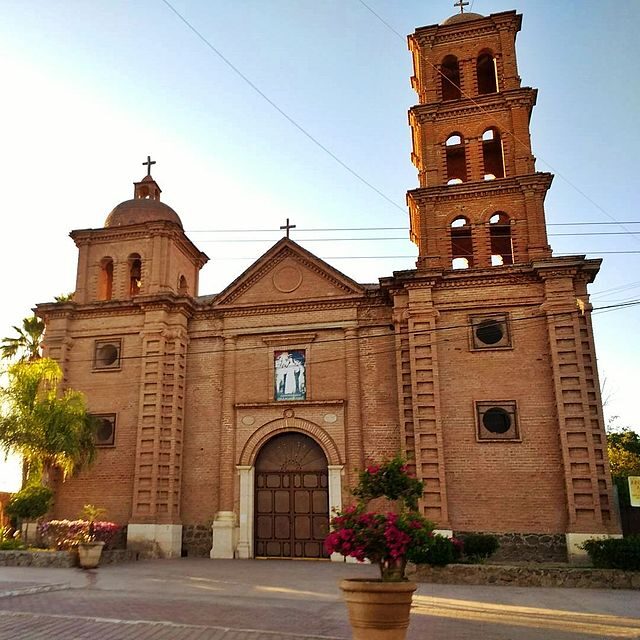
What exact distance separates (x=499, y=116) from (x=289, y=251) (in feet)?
28.0

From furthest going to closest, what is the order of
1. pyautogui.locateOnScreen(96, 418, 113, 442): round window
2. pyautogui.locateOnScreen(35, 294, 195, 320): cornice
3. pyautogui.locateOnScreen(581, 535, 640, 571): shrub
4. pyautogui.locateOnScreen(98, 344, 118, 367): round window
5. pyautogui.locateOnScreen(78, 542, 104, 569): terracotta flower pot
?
pyautogui.locateOnScreen(98, 344, 118, 367): round window
pyautogui.locateOnScreen(35, 294, 195, 320): cornice
pyautogui.locateOnScreen(96, 418, 113, 442): round window
pyautogui.locateOnScreen(78, 542, 104, 569): terracotta flower pot
pyautogui.locateOnScreen(581, 535, 640, 571): shrub

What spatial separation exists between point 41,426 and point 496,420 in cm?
1369

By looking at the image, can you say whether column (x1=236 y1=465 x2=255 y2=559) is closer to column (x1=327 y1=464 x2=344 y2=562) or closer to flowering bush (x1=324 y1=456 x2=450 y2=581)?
column (x1=327 y1=464 x2=344 y2=562)

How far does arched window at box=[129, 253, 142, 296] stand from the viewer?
2498cm

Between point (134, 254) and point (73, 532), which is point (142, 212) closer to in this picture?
point (134, 254)

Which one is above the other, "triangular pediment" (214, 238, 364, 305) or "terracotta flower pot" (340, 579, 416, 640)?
"triangular pediment" (214, 238, 364, 305)

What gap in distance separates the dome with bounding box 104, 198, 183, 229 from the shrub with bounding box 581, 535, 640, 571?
17.7 m

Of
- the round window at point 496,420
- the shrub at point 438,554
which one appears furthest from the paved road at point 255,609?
the round window at point 496,420

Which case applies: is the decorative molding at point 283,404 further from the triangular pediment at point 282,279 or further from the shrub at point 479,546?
the shrub at point 479,546

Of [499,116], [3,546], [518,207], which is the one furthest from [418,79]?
[3,546]

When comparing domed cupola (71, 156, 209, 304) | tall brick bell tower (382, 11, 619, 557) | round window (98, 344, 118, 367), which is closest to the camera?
tall brick bell tower (382, 11, 619, 557)

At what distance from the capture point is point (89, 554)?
57.7ft

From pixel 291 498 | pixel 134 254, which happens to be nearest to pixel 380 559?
pixel 291 498

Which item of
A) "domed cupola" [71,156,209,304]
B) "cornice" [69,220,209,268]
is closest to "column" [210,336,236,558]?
"domed cupola" [71,156,209,304]
